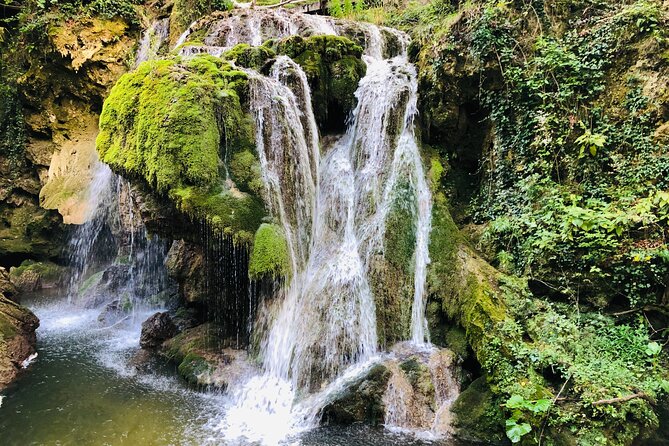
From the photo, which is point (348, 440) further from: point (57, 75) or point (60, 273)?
point (57, 75)

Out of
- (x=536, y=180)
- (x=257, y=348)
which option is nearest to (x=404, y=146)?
(x=536, y=180)

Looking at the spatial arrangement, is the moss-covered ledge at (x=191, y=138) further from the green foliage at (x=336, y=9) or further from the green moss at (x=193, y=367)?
the green foliage at (x=336, y=9)

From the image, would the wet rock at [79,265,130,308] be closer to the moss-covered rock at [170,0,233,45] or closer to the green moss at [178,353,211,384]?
the green moss at [178,353,211,384]

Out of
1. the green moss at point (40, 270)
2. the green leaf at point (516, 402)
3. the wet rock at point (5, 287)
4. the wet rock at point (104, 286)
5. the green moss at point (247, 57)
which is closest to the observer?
the green leaf at point (516, 402)

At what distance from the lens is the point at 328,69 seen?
9.91m

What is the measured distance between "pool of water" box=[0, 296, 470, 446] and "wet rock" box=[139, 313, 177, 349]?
317 millimetres

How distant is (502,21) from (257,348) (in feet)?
28.0

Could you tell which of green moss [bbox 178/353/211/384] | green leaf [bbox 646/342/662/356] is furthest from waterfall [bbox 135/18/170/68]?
Result: green leaf [bbox 646/342/662/356]

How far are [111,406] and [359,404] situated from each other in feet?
13.6

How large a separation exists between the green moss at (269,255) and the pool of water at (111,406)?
7.69 feet

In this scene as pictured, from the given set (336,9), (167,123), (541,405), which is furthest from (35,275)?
(541,405)

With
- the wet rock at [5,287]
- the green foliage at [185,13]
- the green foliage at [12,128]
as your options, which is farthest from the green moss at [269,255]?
the green foliage at [12,128]

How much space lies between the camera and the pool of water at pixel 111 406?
5.80 m

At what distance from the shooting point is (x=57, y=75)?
13148 millimetres
